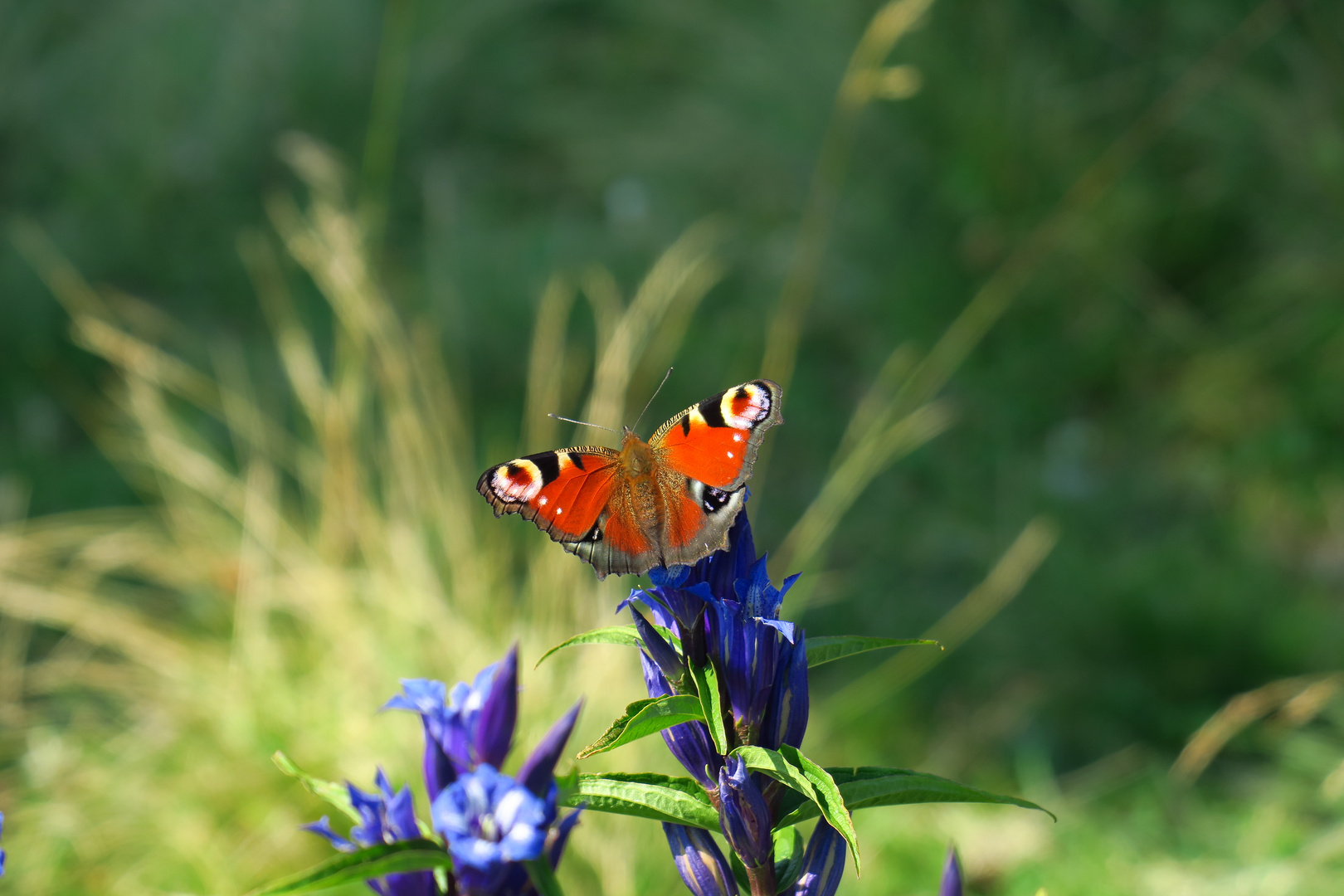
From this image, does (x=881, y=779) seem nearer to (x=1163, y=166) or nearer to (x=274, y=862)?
(x=274, y=862)

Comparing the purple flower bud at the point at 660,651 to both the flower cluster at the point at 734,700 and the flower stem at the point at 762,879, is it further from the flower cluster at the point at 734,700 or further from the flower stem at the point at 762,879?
the flower stem at the point at 762,879

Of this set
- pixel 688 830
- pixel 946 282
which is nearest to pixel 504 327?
pixel 946 282

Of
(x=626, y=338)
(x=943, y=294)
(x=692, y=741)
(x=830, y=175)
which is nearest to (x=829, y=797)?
(x=692, y=741)

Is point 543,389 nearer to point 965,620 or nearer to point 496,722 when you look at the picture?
point 965,620

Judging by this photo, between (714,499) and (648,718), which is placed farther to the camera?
(714,499)

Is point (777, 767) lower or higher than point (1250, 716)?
lower

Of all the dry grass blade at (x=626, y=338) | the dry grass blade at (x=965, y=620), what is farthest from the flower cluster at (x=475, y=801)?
the dry grass blade at (x=965, y=620)
